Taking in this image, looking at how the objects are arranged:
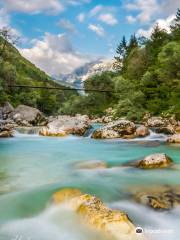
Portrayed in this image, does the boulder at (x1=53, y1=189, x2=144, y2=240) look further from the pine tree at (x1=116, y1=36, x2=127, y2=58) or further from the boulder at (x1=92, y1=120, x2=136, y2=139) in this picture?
the pine tree at (x1=116, y1=36, x2=127, y2=58)

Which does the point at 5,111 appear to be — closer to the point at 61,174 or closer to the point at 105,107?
the point at 105,107

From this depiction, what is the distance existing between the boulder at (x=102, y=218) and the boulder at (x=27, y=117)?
1182 inches

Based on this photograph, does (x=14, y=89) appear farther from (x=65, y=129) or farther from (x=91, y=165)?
(x=91, y=165)

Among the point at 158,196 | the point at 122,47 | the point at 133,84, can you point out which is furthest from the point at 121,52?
the point at 158,196

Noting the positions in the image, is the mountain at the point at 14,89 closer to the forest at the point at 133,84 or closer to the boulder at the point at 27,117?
the forest at the point at 133,84

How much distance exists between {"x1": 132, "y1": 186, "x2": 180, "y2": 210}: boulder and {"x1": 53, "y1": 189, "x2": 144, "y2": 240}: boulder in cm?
131

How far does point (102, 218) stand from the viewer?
21.0ft

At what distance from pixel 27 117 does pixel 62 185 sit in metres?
29.6

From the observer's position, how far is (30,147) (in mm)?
20203

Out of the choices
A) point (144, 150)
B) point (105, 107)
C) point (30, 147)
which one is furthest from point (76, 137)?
point (105, 107)

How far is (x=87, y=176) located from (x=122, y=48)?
74.9 m

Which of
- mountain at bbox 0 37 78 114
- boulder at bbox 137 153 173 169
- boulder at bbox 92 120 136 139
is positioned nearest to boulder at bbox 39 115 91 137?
boulder at bbox 92 120 136 139

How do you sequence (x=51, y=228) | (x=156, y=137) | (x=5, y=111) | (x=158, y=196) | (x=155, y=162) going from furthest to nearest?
(x=5, y=111)
(x=156, y=137)
(x=155, y=162)
(x=158, y=196)
(x=51, y=228)

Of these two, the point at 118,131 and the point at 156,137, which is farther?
the point at 118,131
